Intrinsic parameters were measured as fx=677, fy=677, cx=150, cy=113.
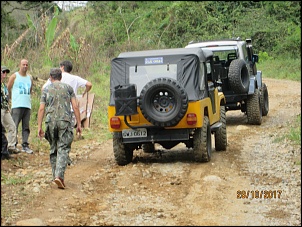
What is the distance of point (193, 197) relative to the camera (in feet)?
26.8

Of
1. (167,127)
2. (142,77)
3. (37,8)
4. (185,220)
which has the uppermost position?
(37,8)

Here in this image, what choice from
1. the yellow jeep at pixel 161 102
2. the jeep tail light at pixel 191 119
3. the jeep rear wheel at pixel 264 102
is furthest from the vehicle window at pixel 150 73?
the jeep rear wheel at pixel 264 102

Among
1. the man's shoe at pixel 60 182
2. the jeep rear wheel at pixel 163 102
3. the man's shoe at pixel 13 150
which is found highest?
the jeep rear wheel at pixel 163 102

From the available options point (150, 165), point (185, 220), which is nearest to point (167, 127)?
point (150, 165)

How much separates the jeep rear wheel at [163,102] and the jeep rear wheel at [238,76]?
4.47 meters

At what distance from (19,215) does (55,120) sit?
6.40 feet

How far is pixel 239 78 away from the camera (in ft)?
47.1

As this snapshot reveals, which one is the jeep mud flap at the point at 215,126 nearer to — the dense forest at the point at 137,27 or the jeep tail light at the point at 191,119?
the jeep tail light at the point at 191,119

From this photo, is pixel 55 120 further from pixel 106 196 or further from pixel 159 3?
pixel 159 3

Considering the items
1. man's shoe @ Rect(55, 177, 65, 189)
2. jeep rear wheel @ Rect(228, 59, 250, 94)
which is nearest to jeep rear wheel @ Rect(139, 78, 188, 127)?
man's shoe @ Rect(55, 177, 65, 189)

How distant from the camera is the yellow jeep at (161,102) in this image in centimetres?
995

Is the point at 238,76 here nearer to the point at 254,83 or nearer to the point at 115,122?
the point at 254,83

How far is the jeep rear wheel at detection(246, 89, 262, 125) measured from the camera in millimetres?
15000

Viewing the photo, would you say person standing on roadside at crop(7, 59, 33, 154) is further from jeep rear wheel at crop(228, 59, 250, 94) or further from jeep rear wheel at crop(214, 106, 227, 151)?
Result: jeep rear wheel at crop(228, 59, 250, 94)
